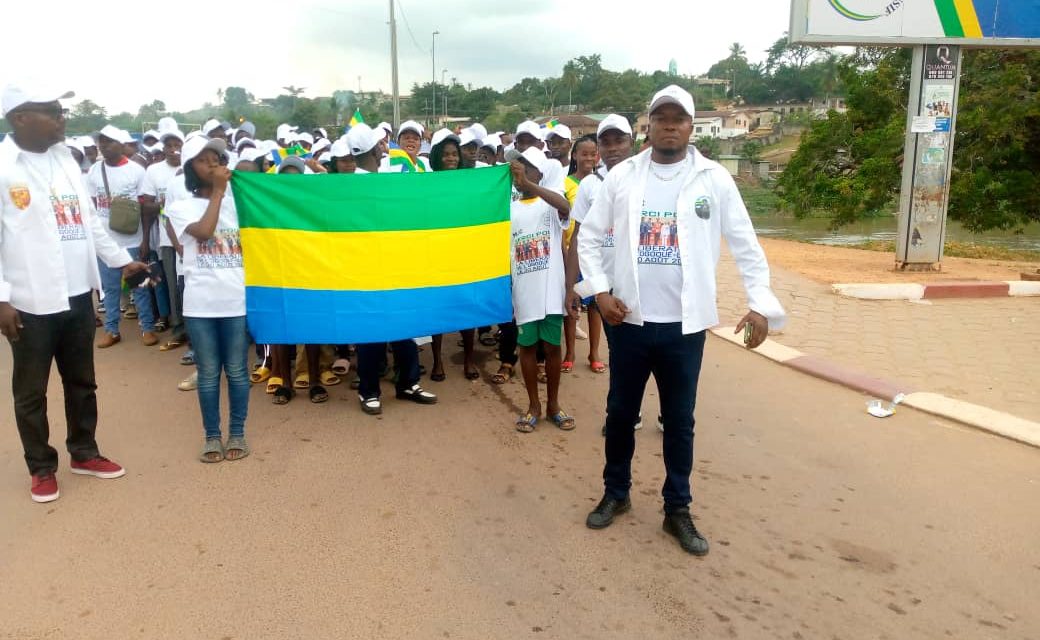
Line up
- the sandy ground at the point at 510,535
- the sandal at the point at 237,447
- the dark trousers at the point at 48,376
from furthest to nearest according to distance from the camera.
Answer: the sandal at the point at 237,447 → the dark trousers at the point at 48,376 → the sandy ground at the point at 510,535

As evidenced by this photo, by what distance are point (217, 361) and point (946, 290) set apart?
26.5 feet

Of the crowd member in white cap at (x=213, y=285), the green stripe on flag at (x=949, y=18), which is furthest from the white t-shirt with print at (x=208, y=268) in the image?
the green stripe on flag at (x=949, y=18)

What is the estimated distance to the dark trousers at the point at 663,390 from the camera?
336cm

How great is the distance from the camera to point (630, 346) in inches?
136

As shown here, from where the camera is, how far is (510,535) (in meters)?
3.53

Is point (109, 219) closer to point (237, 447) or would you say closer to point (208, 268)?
point (208, 268)

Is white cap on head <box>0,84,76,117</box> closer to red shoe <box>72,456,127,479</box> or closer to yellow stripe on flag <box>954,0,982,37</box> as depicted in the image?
red shoe <box>72,456,127,479</box>

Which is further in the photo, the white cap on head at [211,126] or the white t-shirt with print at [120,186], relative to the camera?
the white cap on head at [211,126]

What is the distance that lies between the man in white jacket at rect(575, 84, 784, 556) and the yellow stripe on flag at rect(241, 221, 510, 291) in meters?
1.95

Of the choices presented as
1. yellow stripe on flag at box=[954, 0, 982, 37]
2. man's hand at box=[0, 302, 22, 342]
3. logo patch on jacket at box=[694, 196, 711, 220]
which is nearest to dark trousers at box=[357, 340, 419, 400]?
man's hand at box=[0, 302, 22, 342]

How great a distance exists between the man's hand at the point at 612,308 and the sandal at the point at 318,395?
2861 mm

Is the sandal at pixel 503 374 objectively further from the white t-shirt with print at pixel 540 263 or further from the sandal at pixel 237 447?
the sandal at pixel 237 447

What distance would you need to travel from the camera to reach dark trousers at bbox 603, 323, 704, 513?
3361 millimetres

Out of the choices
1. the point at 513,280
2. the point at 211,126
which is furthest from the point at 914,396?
the point at 211,126
